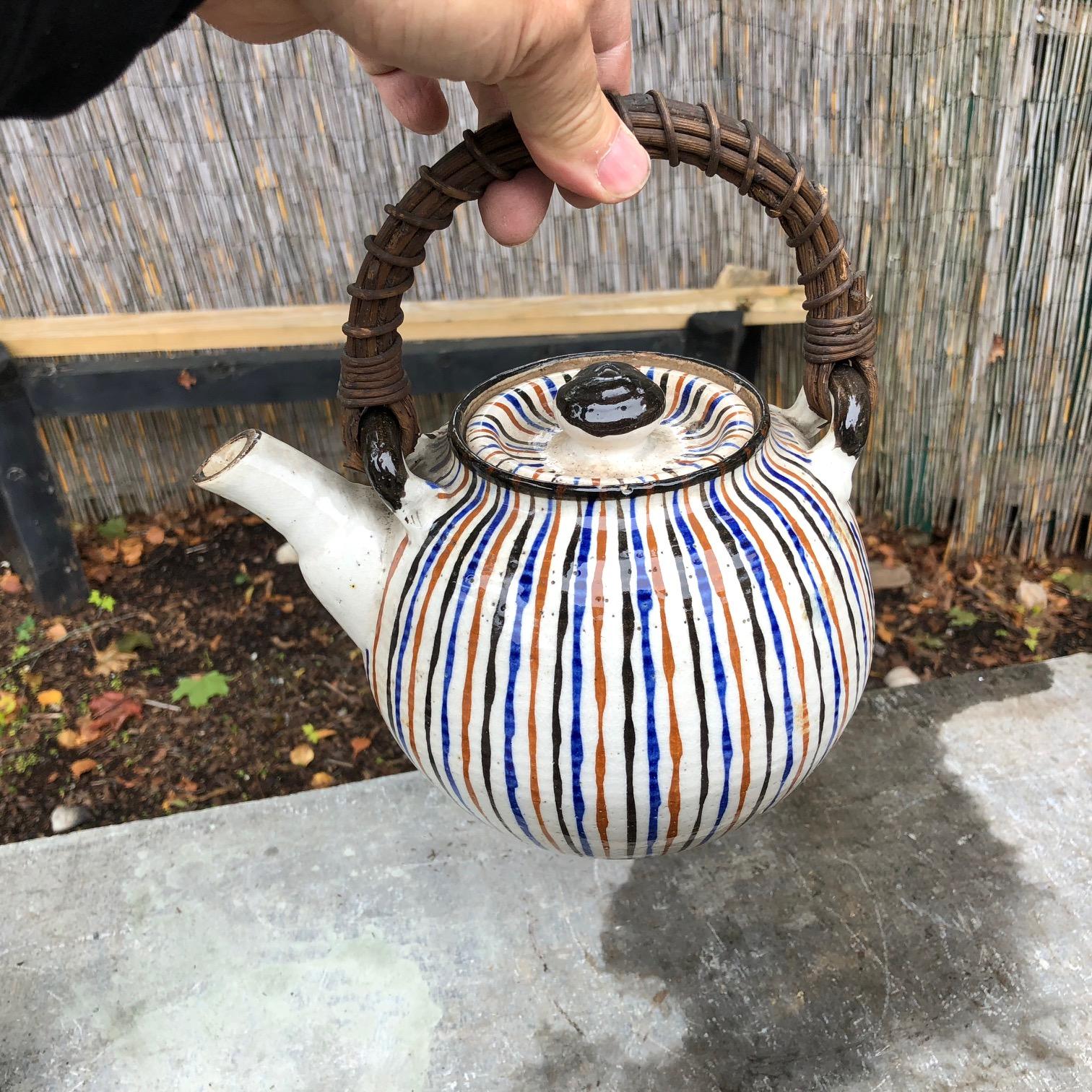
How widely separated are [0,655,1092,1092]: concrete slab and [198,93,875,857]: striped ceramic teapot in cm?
39

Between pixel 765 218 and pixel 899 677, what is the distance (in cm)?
135

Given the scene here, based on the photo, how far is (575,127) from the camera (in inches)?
44.4

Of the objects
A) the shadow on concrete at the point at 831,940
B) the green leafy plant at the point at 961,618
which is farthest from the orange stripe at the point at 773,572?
the green leafy plant at the point at 961,618

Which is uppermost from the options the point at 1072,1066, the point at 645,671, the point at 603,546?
the point at 603,546

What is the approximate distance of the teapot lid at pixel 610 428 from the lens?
1329mm

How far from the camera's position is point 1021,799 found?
1.98 meters

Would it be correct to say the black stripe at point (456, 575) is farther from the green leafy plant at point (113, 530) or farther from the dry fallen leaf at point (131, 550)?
the green leafy plant at point (113, 530)

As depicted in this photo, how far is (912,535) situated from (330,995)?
2312mm

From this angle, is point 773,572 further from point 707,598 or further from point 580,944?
point 580,944

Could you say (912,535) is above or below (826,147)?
below

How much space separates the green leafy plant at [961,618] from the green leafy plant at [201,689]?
2.18 m

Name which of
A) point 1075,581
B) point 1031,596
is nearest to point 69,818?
point 1031,596

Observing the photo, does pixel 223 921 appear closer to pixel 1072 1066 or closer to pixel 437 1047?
pixel 437 1047

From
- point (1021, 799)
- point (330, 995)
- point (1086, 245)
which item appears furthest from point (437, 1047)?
point (1086, 245)
